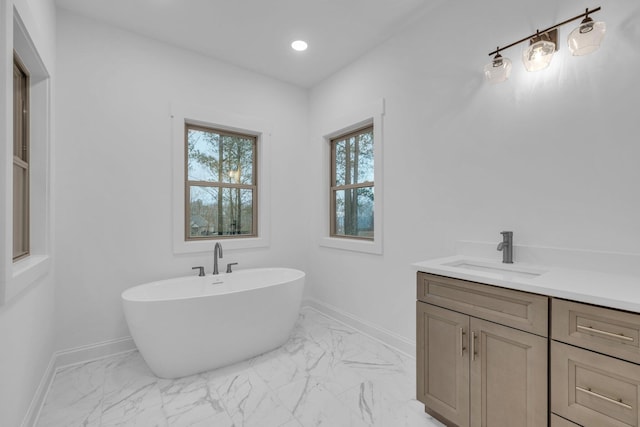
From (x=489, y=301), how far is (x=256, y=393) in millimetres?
1533

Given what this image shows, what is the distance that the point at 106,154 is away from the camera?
8.07ft

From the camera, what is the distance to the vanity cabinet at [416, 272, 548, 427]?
4.03ft

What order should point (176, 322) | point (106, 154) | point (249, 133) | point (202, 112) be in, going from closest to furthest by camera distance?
point (176, 322) < point (106, 154) < point (202, 112) < point (249, 133)

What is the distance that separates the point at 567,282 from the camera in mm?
1273

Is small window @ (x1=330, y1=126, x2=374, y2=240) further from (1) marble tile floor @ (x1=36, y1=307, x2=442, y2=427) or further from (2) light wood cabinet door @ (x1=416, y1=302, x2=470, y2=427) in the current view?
(2) light wood cabinet door @ (x1=416, y1=302, x2=470, y2=427)

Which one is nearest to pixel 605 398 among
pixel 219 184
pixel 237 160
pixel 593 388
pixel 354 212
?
pixel 593 388

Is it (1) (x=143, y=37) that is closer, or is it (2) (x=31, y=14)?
(2) (x=31, y=14)

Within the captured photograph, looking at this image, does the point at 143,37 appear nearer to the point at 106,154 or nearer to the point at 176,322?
the point at 106,154

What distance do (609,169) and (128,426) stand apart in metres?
2.89

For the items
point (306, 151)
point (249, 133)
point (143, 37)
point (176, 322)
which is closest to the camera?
point (176, 322)

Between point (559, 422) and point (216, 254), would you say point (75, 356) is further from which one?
point (559, 422)

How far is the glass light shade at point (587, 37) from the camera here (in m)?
1.35

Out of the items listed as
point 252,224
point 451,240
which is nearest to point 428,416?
point 451,240

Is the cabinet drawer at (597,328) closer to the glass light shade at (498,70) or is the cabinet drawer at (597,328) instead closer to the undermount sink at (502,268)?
the undermount sink at (502,268)
